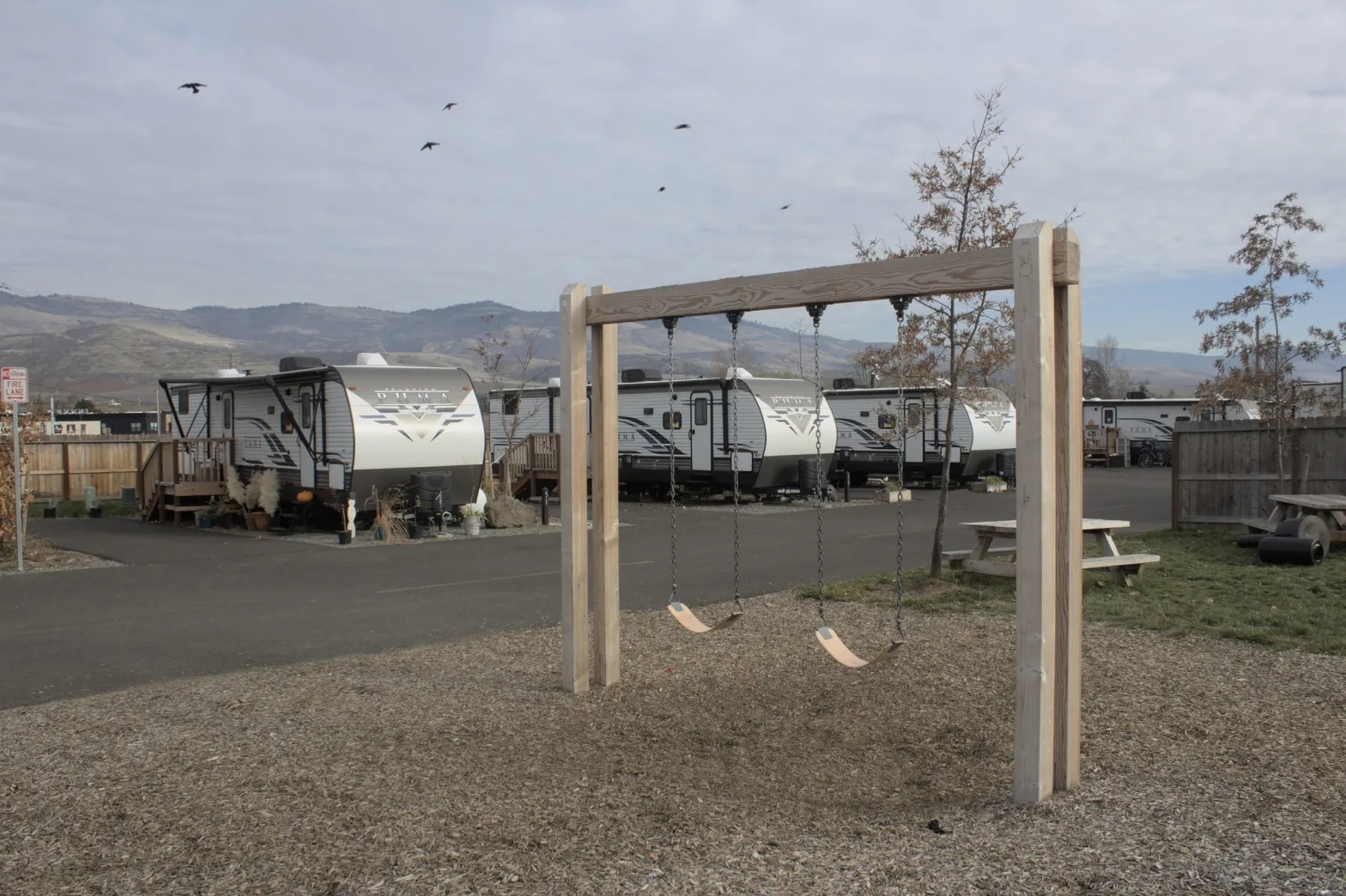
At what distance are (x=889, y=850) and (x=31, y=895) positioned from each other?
2908 mm

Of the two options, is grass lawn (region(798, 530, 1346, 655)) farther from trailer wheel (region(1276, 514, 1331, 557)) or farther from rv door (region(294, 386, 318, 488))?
rv door (region(294, 386, 318, 488))

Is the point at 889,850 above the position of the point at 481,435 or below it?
below

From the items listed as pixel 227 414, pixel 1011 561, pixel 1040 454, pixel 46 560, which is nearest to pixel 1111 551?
pixel 1011 561

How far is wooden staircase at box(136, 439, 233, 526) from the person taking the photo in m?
19.2

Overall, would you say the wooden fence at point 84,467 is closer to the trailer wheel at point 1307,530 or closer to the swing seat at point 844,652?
the trailer wheel at point 1307,530

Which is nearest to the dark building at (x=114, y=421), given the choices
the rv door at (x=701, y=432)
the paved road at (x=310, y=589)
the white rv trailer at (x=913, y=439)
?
the paved road at (x=310, y=589)

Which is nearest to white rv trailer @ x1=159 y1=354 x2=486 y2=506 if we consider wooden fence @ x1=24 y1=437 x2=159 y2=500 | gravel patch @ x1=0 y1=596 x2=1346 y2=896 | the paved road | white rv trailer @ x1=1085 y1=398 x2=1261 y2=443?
the paved road

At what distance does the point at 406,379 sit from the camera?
57.0 feet

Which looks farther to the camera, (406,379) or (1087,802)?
(406,379)

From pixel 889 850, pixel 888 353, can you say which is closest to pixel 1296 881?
pixel 889 850

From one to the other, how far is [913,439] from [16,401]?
20.0 m

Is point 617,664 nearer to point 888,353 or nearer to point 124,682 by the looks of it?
point 124,682

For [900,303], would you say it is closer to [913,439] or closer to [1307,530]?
[1307,530]

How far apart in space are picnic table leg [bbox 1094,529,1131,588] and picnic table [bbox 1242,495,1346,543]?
276 cm
